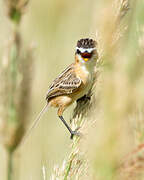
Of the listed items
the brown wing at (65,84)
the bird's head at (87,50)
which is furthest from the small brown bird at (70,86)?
the bird's head at (87,50)

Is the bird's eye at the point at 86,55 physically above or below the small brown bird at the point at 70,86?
above

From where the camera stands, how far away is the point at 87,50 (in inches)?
123

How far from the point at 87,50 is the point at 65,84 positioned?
772mm

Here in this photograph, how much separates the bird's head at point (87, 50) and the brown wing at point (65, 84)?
20.4 inches

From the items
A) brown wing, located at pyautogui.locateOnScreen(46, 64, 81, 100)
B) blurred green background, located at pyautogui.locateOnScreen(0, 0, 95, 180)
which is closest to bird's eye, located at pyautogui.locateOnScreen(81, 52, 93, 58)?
blurred green background, located at pyautogui.locateOnScreen(0, 0, 95, 180)

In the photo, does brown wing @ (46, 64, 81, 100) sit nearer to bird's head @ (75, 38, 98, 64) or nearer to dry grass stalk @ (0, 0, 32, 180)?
bird's head @ (75, 38, 98, 64)

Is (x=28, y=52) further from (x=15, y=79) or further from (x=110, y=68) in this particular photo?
(x=110, y=68)

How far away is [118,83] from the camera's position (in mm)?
824

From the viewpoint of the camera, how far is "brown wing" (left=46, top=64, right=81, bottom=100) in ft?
12.3

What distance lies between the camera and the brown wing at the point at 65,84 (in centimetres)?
373

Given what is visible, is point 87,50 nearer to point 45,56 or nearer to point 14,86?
point 45,56

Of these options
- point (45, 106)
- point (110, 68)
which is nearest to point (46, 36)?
point (45, 106)

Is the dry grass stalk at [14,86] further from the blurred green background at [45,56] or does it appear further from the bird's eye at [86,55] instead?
the bird's eye at [86,55]

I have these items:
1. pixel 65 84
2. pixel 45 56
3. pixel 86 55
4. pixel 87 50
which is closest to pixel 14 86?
pixel 45 56
